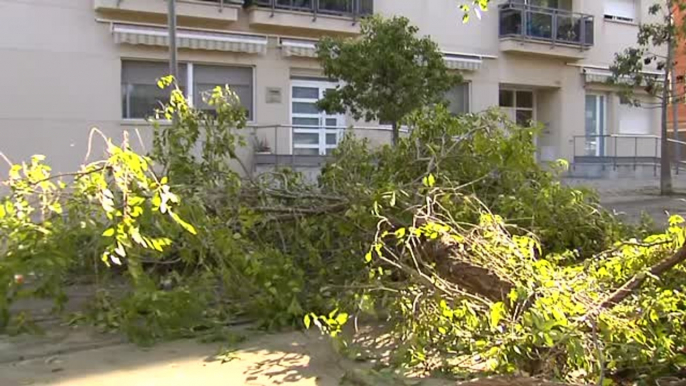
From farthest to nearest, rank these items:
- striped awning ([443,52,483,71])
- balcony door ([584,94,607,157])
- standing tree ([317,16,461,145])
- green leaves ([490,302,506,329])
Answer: balcony door ([584,94,607,157])
striped awning ([443,52,483,71])
standing tree ([317,16,461,145])
green leaves ([490,302,506,329])

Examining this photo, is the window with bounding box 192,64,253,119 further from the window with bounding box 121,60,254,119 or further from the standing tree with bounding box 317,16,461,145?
the standing tree with bounding box 317,16,461,145

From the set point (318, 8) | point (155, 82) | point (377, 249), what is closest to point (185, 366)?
point (377, 249)

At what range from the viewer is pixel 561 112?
75.3 ft

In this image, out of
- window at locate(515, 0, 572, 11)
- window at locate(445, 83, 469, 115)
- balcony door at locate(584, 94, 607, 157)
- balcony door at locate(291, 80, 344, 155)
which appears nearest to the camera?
balcony door at locate(291, 80, 344, 155)

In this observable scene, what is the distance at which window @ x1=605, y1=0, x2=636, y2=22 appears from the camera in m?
24.0

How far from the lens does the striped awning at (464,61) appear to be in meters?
20.0

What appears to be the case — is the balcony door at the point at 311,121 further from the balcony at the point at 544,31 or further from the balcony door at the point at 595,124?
the balcony door at the point at 595,124

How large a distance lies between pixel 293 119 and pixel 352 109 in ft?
14.3

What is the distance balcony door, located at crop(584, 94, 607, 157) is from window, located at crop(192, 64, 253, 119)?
11.5 m

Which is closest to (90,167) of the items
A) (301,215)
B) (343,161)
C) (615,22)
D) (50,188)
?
(50,188)

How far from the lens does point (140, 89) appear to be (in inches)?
647

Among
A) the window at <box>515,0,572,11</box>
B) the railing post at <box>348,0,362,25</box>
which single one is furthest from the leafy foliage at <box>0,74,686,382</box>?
the window at <box>515,0,572,11</box>

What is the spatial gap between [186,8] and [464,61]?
787 cm

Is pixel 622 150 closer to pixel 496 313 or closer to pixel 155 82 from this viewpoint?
pixel 155 82
